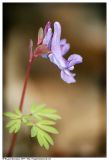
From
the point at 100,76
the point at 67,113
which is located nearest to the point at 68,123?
the point at 67,113

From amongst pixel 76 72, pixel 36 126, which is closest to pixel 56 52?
pixel 36 126

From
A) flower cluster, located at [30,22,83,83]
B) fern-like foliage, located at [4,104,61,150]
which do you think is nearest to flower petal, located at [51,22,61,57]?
flower cluster, located at [30,22,83,83]

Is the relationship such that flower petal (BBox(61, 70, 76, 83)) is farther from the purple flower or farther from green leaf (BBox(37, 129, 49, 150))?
green leaf (BBox(37, 129, 49, 150))

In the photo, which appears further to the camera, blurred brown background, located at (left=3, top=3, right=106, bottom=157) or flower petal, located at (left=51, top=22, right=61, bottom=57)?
blurred brown background, located at (left=3, top=3, right=106, bottom=157)

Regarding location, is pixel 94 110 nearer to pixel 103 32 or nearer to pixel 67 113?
pixel 67 113

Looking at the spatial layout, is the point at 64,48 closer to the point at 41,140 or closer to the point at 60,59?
the point at 60,59

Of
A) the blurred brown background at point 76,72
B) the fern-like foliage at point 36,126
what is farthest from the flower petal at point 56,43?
the blurred brown background at point 76,72

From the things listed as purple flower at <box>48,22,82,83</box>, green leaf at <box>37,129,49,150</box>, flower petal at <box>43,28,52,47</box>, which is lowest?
green leaf at <box>37,129,49,150</box>

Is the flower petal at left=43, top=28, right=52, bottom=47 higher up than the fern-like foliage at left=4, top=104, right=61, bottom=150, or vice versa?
the flower petal at left=43, top=28, right=52, bottom=47
